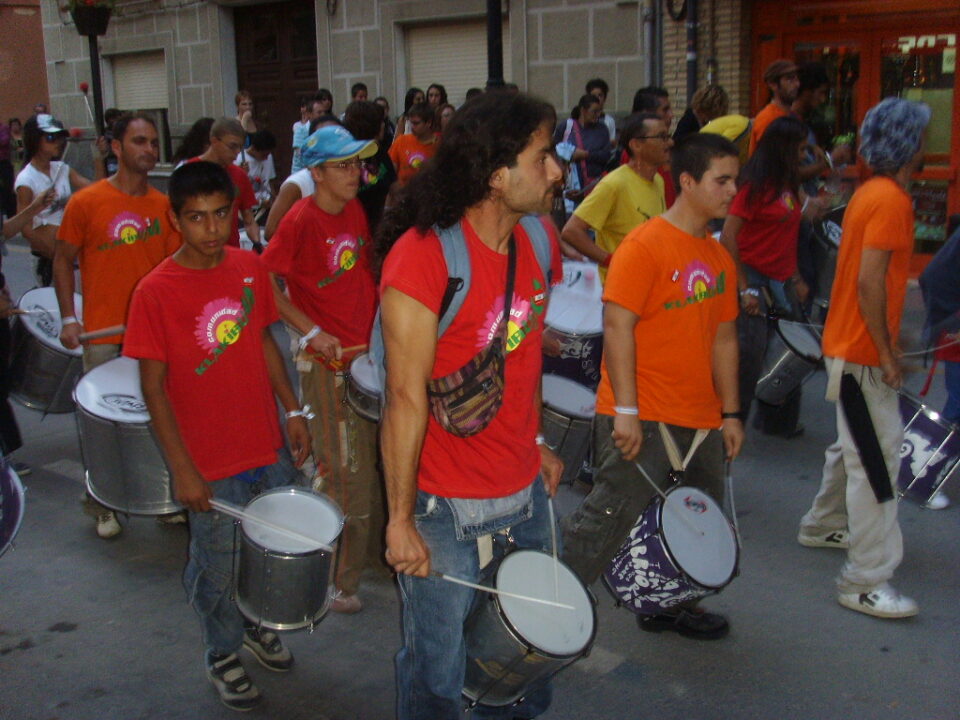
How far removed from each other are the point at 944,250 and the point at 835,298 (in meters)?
1.40

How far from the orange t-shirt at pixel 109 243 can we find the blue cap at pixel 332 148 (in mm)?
1192

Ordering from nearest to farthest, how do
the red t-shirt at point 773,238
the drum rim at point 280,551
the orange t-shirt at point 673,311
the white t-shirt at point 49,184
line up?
the drum rim at point 280,551 → the orange t-shirt at point 673,311 → the red t-shirt at point 773,238 → the white t-shirt at point 49,184

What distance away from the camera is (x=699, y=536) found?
3.45 meters

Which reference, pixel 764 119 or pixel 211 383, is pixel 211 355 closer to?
pixel 211 383

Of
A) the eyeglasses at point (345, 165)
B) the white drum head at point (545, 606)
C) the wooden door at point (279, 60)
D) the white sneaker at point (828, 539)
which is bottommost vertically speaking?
the white sneaker at point (828, 539)

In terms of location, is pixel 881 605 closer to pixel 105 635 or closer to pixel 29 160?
pixel 105 635

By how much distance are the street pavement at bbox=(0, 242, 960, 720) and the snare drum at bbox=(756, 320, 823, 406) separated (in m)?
0.75

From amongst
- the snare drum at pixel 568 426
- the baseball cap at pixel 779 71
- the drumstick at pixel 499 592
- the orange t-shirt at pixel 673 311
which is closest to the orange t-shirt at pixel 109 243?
the snare drum at pixel 568 426

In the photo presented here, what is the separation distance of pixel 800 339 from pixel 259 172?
9234 mm

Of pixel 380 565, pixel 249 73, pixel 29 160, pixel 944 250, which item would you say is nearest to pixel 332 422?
pixel 380 565

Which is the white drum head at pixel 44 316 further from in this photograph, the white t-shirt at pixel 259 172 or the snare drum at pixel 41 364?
the white t-shirt at pixel 259 172

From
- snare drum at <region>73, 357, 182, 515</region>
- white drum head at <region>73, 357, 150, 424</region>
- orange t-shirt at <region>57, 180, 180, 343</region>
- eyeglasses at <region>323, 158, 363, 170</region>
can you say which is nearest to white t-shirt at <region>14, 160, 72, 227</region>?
orange t-shirt at <region>57, 180, 180, 343</region>

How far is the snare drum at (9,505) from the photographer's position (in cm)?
326

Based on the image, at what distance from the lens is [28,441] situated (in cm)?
664
